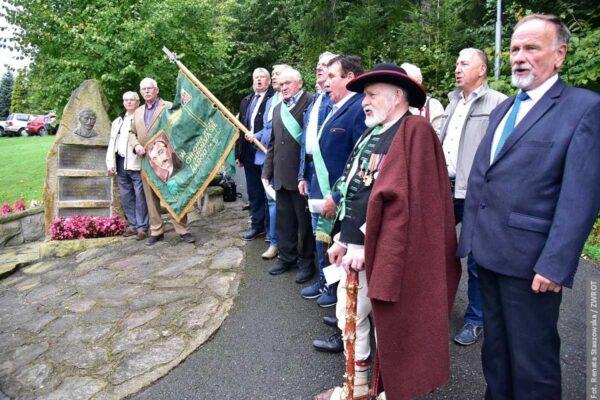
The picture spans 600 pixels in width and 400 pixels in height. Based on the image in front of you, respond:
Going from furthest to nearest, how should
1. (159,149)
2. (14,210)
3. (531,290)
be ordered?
1. (14,210)
2. (159,149)
3. (531,290)

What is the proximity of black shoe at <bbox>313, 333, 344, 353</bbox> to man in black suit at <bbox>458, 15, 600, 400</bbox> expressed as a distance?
1256mm

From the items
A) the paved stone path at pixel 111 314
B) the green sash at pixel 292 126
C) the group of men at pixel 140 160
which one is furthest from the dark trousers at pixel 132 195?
the green sash at pixel 292 126

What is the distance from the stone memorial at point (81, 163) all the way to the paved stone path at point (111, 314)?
1.03 m

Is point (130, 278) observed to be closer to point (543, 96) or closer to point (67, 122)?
point (67, 122)

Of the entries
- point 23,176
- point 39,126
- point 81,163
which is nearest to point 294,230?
point 81,163

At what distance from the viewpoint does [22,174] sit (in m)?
15.6

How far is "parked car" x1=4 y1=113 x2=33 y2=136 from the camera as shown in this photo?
35.0 meters

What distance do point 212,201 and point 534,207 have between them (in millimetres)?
6581

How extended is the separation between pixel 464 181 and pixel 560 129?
1326 millimetres

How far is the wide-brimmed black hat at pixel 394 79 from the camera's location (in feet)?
7.52

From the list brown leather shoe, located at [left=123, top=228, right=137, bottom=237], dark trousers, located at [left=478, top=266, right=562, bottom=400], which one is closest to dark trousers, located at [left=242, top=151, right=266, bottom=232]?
brown leather shoe, located at [left=123, top=228, right=137, bottom=237]

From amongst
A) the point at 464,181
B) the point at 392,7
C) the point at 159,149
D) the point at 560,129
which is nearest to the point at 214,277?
the point at 159,149

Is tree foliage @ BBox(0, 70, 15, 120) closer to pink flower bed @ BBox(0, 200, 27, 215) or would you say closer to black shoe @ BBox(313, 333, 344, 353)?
pink flower bed @ BBox(0, 200, 27, 215)

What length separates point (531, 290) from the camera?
2.08 metres
